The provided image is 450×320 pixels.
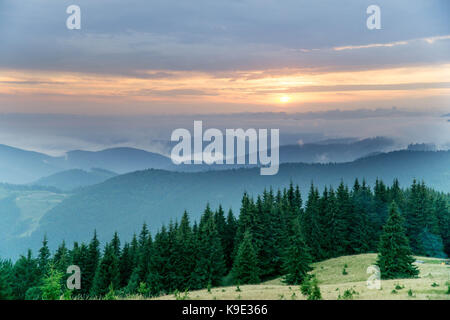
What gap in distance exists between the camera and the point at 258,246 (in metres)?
61.8

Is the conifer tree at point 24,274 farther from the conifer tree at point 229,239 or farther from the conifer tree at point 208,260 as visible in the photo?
the conifer tree at point 229,239

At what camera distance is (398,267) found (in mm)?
39812

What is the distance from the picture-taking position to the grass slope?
2123cm

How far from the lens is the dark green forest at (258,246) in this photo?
45491 millimetres

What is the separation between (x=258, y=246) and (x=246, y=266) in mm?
7823

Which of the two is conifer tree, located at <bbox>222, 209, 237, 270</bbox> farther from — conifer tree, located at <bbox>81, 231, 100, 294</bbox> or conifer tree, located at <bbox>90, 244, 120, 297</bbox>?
conifer tree, located at <bbox>81, 231, 100, 294</bbox>

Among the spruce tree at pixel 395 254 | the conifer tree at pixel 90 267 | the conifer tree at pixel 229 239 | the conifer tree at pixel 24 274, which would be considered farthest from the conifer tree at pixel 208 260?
the spruce tree at pixel 395 254

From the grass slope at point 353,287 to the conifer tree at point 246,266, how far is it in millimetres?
4283

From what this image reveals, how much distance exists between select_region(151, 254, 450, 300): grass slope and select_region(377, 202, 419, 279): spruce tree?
61.4 inches

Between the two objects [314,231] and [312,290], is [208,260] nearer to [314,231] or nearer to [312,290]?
[314,231]

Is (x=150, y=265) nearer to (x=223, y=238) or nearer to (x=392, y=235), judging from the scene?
(x=223, y=238)

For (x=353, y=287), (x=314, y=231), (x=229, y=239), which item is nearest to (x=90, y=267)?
(x=229, y=239)

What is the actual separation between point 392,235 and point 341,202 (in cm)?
3354

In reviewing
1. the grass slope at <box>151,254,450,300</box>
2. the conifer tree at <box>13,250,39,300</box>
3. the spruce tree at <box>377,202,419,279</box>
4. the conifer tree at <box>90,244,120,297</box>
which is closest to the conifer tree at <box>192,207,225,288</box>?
the grass slope at <box>151,254,450,300</box>
